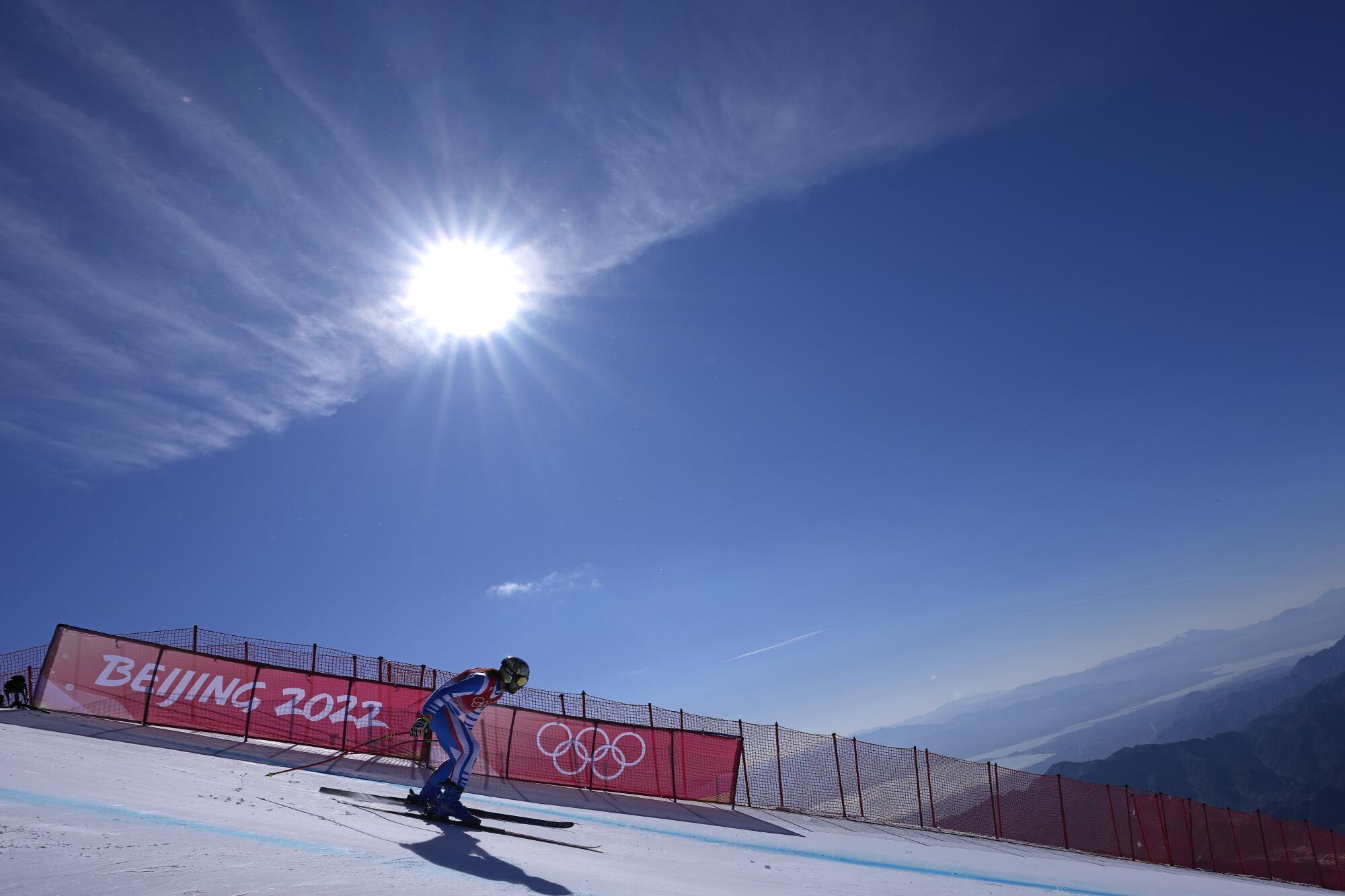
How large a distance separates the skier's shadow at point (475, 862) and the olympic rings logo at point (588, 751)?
993cm

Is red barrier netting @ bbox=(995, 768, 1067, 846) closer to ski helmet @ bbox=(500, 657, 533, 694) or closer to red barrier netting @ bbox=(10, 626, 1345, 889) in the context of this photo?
red barrier netting @ bbox=(10, 626, 1345, 889)

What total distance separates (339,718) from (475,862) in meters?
11.0

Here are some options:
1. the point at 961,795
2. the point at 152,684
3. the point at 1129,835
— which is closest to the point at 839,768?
the point at 961,795

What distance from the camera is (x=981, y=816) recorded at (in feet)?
71.5

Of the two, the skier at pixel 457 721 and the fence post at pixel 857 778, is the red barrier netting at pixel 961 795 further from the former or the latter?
the skier at pixel 457 721

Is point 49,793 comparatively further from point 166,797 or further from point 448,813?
point 448,813

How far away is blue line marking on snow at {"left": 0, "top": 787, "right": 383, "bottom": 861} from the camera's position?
4.95 m

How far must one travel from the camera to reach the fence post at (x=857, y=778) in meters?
19.3

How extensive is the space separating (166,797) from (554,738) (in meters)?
10.4

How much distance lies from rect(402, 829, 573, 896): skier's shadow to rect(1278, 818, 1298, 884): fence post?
3439cm

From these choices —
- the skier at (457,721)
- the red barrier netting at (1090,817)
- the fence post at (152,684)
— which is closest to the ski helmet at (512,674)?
the skier at (457,721)

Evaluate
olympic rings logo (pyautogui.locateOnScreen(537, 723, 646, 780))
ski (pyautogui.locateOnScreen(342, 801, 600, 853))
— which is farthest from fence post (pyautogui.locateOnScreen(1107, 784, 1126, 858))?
ski (pyautogui.locateOnScreen(342, 801, 600, 853))

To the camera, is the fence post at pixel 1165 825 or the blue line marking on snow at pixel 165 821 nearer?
the blue line marking on snow at pixel 165 821

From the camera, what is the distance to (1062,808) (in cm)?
2167
